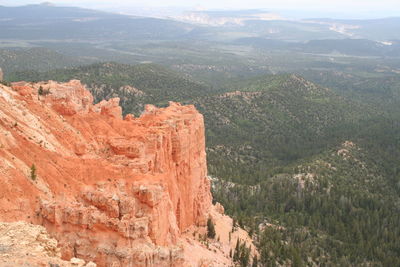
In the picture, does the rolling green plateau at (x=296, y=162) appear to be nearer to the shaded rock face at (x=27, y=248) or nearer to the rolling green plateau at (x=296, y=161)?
the rolling green plateau at (x=296, y=161)

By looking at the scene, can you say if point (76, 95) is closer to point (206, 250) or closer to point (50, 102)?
point (50, 102)

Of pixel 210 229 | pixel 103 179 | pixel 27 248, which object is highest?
pixel 27 248

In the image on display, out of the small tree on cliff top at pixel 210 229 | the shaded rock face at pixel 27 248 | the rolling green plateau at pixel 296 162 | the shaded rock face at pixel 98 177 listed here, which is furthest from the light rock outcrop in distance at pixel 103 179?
the rolling green plateau at pixel 296 162

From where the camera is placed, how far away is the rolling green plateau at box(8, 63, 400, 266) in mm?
71062

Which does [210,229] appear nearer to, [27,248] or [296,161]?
[27,248]

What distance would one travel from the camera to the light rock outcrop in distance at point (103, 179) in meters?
29.8

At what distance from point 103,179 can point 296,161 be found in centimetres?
8796

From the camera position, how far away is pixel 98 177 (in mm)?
35250

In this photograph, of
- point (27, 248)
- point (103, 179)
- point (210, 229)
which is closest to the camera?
point (27, 248)

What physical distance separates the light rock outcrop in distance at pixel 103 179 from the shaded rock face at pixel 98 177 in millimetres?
70

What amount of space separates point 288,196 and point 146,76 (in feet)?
373

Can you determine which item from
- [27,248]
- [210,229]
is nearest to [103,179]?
[27,248]

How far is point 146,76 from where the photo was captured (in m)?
192

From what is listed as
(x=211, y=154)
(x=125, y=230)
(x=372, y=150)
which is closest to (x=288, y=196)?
(x=211, y=154)
